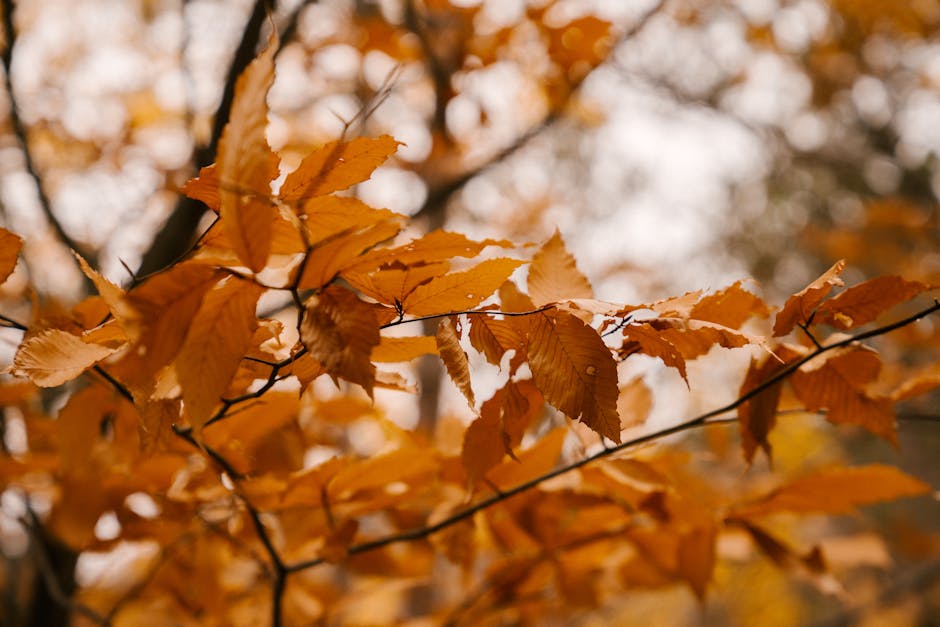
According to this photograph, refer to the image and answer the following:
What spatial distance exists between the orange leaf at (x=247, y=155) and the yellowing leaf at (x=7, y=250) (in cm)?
18

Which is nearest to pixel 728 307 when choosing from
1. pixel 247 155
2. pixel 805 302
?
pixel 805 302

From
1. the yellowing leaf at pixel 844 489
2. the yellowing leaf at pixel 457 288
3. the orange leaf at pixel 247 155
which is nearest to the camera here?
the orange leaf at pixel 247 155

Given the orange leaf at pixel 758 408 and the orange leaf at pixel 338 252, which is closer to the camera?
the orange leaf at pixel 338 252

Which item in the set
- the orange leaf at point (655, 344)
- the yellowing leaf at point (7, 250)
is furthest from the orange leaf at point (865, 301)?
the yellowing leaf at point (7, 250)

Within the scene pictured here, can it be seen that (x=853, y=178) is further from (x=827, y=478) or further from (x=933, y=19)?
(x=827, y=478)

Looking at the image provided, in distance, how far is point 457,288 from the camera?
38cm

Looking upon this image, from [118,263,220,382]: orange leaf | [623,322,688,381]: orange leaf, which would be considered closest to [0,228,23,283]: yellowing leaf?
[118,263,220,382]: orange leaf

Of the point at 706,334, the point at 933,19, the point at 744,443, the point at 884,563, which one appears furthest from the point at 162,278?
the point at 933,19

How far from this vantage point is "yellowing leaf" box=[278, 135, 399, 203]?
352 mm

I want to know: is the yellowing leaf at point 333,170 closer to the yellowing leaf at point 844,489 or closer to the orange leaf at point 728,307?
the orange leaf at point 728,307

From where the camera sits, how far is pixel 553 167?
425 cm

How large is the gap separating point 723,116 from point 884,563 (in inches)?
108

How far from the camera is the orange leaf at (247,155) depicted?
274mm

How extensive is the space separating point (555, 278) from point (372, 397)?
0.67ft
